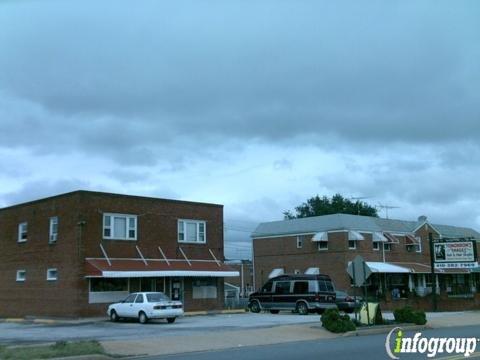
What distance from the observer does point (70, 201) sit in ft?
119

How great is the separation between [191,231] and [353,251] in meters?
18.7

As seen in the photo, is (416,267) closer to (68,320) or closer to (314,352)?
(68,320)

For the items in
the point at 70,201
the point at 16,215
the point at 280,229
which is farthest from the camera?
the point at 280,229

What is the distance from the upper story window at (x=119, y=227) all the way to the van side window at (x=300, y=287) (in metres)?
Answer: 9.62

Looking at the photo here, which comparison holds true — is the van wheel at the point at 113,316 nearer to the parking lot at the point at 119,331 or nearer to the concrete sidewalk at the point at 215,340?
the parking lot at the point at 119,331

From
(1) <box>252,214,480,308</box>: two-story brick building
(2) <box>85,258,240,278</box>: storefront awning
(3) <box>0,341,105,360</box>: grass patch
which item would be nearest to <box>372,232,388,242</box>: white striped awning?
(1) <box>252,214,480,308</box>: two-story brick building

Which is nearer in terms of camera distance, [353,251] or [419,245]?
[353,251]

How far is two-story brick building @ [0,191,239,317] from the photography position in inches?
1385

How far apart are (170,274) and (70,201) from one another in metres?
6.88

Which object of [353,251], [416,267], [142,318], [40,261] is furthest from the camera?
[416,267]

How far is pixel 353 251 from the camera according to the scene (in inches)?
2149

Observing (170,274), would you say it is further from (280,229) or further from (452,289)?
(452,289)

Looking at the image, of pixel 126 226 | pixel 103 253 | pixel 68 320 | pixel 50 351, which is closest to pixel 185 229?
pixel 126 226

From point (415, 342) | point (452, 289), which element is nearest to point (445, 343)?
point (415, 342)
